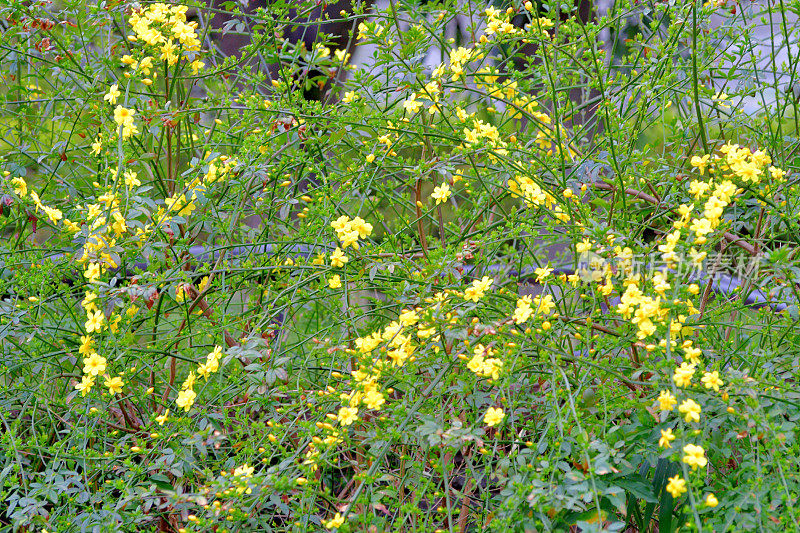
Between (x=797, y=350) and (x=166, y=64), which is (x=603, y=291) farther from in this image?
(x=166, y=64)

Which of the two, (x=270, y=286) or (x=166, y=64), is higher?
(x=166, y=64)

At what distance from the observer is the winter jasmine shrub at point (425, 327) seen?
4.15ft

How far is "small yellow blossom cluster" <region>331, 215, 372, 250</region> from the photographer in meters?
1.56

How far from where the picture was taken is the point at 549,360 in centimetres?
140

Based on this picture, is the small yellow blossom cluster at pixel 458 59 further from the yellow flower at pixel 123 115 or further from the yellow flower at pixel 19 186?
the yellow flower at pixel 19 186

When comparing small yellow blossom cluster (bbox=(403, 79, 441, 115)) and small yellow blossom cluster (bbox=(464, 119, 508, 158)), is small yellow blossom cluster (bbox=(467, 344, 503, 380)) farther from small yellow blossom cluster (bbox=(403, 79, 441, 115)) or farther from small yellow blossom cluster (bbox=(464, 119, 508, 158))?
small yellow blossom cluster (bbox=(403, 79, 441, 115))

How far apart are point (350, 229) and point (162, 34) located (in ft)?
2.61

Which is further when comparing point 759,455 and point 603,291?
point 603,291

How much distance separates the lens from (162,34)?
1907mm

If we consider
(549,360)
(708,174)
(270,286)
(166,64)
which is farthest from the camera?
(166,64)

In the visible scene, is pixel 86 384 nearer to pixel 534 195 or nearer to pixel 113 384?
pixel 113 384

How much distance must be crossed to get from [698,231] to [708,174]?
1.81 feet

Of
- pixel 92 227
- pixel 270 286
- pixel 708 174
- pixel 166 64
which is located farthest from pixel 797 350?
pixel 166 64

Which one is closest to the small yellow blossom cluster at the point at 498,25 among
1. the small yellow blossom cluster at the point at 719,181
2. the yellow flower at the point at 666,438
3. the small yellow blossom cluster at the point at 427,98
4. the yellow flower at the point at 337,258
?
the small yellow blossom cluster at the point at 427,98
